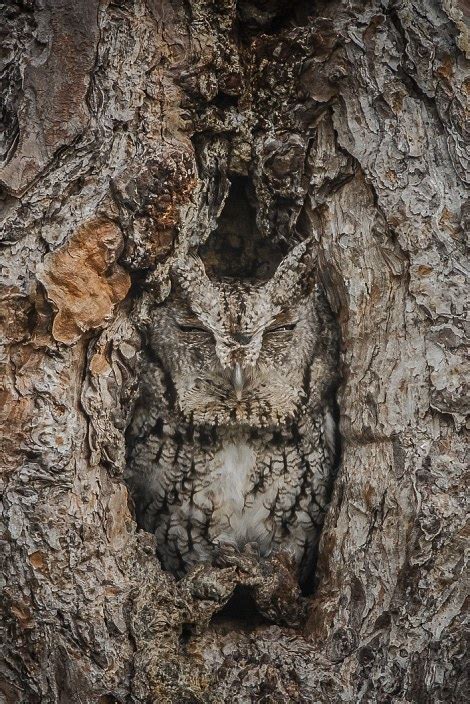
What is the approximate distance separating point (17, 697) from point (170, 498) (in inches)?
31.8

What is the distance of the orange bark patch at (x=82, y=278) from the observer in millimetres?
2100

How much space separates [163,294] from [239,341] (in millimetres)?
291

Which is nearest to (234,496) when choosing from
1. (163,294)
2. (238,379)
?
(238,379)

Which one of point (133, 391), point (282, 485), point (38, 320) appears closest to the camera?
point (38, 320)

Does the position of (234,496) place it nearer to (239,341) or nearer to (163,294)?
(239,341)

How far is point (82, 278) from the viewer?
214 cm

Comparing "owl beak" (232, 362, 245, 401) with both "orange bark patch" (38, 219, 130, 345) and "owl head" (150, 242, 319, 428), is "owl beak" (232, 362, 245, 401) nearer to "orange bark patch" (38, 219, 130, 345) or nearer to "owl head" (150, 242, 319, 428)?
"owl head" (150, 242, 319, 428)

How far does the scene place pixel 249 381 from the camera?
96.0 inches

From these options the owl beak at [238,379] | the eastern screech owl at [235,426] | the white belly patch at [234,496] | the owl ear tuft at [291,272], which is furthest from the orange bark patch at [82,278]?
the white belly patch at [234,496]

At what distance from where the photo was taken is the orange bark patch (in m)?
2.10

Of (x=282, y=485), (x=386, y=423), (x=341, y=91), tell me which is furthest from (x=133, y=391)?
(x=341, y=91)

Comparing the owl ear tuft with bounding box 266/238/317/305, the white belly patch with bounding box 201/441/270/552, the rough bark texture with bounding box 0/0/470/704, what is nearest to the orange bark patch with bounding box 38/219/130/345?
the rough bark texture with bounding box 0/0/470/704

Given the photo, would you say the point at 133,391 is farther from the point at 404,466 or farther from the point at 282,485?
the point at 404,466

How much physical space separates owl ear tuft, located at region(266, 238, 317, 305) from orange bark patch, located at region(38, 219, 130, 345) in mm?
579
